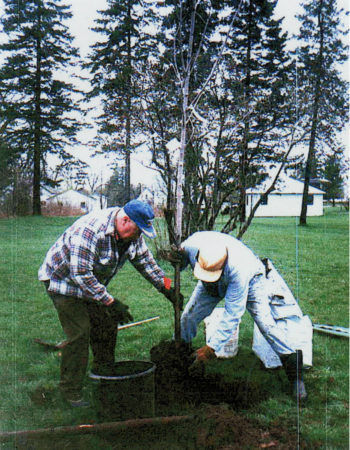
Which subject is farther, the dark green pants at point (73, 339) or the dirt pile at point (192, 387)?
the dirt pile at point (192, 387)

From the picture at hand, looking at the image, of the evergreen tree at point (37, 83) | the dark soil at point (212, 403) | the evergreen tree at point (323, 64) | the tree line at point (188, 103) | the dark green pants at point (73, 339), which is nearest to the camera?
the dark soil at point (212, 403)

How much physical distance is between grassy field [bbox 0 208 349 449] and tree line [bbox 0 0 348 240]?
1487 mm

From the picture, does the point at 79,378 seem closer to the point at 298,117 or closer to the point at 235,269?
the point at 235,269

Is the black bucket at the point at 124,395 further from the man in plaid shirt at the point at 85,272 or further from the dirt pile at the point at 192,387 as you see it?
the dirt pile at the point at 192,387

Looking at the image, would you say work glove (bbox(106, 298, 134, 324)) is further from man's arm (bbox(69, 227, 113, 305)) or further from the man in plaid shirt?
man's arm (bbox(69, 227, 113, 305))

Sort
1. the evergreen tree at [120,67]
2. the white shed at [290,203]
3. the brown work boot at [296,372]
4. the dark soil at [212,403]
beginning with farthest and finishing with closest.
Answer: the white shed at [290,203] → the evergreen tree at [120,67] → the brown work boot at [296,372] → the dark soil at [212,403]

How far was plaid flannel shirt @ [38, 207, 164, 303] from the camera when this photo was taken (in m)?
2.91

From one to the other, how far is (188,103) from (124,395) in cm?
523

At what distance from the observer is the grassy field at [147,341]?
3053 millimetres

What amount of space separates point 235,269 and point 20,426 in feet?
6.51

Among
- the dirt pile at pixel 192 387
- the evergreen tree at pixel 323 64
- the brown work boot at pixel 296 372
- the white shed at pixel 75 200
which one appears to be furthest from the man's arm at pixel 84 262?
the evergreen tree at pixel 323 64

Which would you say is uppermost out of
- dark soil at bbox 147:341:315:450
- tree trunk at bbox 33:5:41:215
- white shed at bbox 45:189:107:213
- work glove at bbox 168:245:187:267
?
tree trunk at bbox 33:5:41:215

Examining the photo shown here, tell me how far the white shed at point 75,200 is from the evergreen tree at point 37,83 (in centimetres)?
172

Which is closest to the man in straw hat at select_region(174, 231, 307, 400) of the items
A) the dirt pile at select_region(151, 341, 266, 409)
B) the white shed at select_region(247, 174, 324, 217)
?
the dirt pile at select_region(151, 341, 266, 409)
